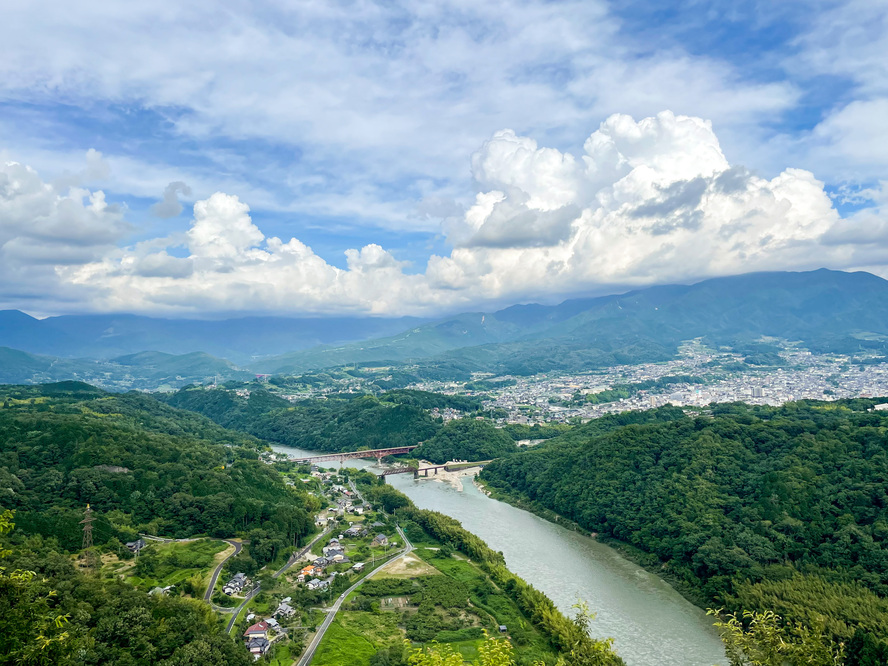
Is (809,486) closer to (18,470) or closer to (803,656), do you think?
(803,656)

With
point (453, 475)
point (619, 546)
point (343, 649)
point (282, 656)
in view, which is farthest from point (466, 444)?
point (282, 656)

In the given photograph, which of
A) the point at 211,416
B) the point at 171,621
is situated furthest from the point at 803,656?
the point at 211,416

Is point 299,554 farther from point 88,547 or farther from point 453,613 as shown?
point 453,613

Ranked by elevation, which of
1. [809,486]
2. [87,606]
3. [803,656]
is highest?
[803,656]

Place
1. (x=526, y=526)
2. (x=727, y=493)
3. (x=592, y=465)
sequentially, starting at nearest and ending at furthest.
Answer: (x=727, y=493), (x=526, y=526), (x=592, y=465)

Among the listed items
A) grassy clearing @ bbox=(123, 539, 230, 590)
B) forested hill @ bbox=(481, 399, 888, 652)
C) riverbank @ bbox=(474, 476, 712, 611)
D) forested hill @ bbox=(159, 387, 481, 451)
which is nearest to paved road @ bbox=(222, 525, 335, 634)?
grassy clearing @ bbox=(123, 539, 230, 590)

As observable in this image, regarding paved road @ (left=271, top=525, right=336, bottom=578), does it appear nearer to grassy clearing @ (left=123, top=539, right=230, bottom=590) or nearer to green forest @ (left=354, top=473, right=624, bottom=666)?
grassy clearing @ (left=123, top=539, right=230, bottom=590)

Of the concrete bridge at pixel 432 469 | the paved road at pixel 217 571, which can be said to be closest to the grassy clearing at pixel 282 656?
the paved road at pixel 217 571

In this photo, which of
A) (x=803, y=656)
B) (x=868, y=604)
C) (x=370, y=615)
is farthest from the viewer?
(x=370, y=615)
